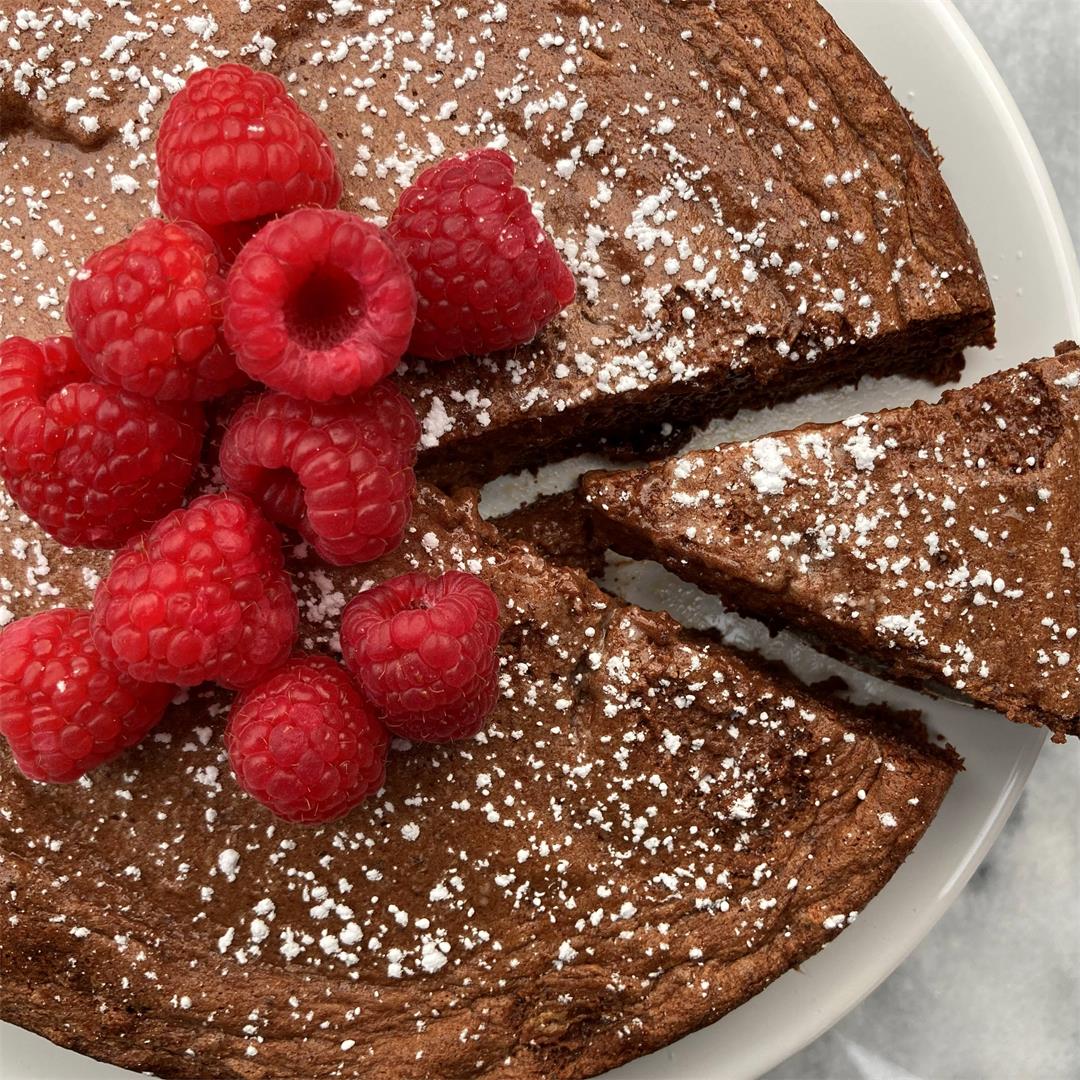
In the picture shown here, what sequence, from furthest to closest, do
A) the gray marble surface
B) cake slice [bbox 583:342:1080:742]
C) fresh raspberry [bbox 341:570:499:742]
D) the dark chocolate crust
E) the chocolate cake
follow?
the gray marble surface → the dark chocolate crust → cake slice [bbox 583:342:1080:742] → the chocolate cake → fresh raspberry [bbox 341:570:499:742]

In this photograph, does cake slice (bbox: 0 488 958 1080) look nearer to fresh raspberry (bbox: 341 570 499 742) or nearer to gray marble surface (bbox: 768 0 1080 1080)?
fresh raspberry (bbox: 341 570 499 742)

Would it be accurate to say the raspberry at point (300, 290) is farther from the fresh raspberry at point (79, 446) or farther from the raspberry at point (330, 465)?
the fresh raspberry at point (79, 446)

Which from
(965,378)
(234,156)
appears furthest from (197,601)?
(965,378)

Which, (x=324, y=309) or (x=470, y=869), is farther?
(x=470, y=869)

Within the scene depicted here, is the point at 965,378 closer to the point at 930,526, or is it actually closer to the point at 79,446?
the point at 930,526

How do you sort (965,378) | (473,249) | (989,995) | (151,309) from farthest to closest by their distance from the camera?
(989,995) < (965,378) < (473,249) < (151,309)

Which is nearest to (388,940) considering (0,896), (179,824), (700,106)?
(179,824)

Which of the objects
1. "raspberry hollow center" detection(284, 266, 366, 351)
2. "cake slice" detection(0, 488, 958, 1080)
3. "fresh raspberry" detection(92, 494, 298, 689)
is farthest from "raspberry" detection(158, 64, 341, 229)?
"cake slice" detection(0, 488, 958, 1080)
